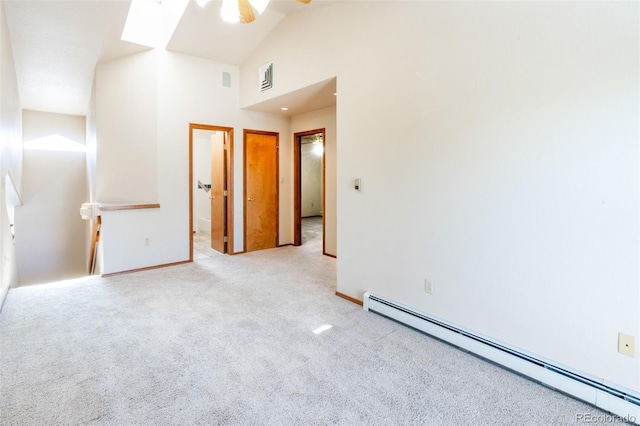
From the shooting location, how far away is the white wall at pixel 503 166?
1809 millimetres

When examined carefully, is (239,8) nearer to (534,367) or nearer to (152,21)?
(152,21)

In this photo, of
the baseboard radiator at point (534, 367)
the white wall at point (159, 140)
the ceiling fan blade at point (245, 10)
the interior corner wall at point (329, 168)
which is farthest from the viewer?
the interior corner wall at point (329, 168)

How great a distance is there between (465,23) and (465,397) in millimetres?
2528

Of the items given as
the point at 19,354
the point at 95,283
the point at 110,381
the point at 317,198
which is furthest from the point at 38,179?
the point at 317,198

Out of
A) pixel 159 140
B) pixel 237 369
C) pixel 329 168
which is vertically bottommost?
pixel 237 369

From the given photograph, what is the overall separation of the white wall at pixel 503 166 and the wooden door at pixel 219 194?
2.91 meters

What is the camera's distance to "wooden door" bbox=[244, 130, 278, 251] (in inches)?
221

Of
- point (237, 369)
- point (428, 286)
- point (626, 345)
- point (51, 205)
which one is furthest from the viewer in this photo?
point (51, 205)

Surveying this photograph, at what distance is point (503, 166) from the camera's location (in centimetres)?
224

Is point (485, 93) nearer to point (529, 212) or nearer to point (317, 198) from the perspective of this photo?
point (529, 212)

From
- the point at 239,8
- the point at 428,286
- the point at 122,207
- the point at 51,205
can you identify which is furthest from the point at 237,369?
the point at 51,205

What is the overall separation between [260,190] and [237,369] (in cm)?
388

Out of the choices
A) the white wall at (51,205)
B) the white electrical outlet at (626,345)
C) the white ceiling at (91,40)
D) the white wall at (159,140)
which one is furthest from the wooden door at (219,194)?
the white electrical outlet at (626,345)

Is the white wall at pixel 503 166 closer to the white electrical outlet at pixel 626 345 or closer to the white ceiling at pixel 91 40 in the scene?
the white electrical outlet at pixel 626 345
